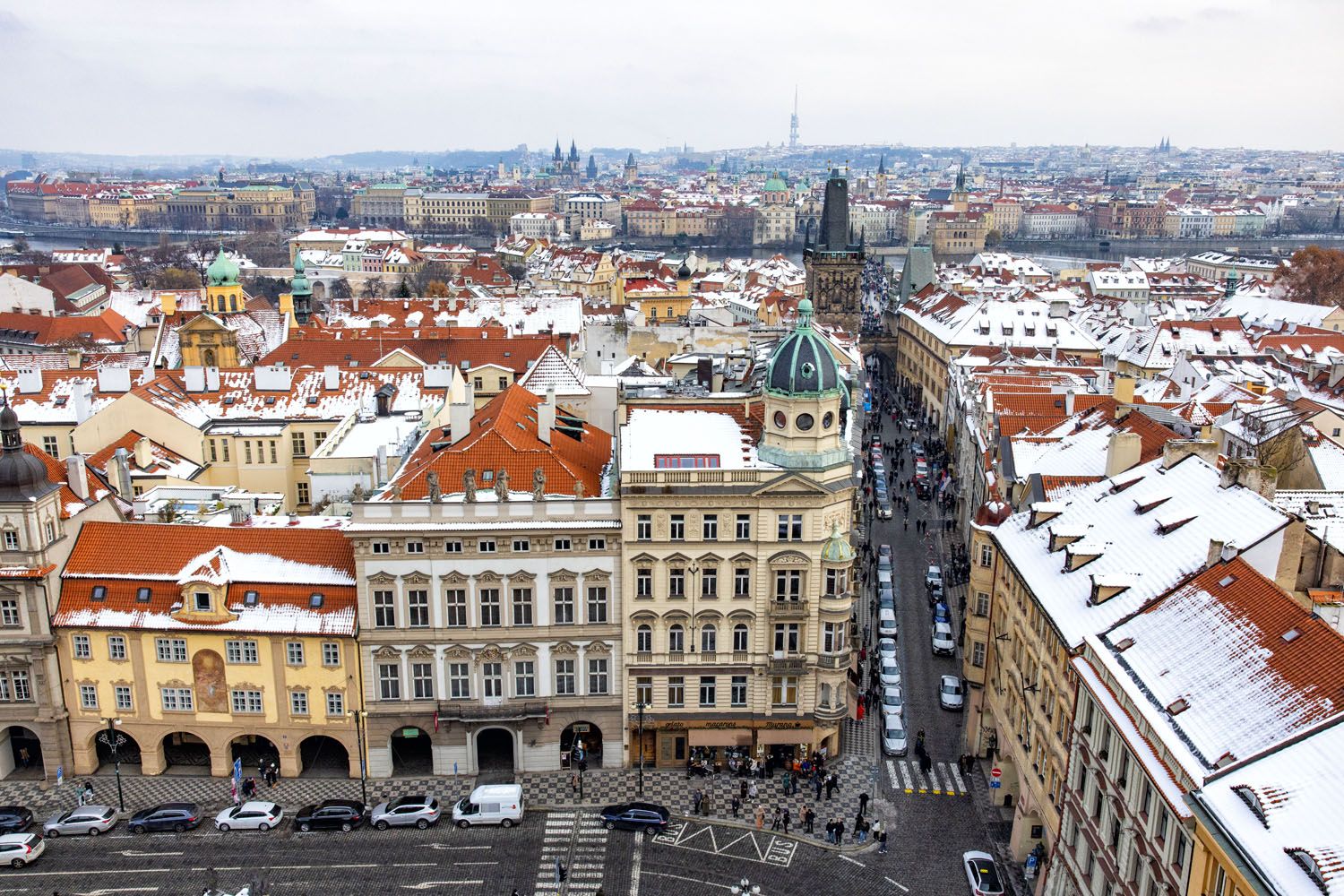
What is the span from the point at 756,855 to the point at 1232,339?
317ft

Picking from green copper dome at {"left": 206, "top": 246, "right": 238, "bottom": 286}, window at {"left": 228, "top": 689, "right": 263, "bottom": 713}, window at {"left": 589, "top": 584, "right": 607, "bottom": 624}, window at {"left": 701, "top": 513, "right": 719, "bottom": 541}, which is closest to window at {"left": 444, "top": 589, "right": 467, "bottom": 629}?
window at {"left": 589, "top": 584, "right": 607, "bottom": 624}

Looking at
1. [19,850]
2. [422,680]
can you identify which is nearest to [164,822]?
[19,850]

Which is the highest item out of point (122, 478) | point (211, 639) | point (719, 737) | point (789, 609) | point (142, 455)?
point (122, 478)

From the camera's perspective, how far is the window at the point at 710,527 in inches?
2119

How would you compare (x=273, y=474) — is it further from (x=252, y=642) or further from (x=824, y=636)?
(x=824, y=636)

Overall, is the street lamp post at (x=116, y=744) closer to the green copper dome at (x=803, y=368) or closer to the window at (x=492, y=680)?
the window at (x=492, y=680)

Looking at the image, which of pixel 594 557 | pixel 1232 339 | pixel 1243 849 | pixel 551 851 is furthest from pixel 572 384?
pixel 1232 339

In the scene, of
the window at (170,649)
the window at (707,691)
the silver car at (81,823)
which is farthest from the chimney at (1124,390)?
the silver car at (81,823)

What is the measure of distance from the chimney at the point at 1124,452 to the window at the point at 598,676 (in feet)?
89.7

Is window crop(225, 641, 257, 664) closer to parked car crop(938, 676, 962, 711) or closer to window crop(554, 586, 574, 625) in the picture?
window crop(554, 586, 574, 625)

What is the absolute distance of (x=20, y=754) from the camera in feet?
188

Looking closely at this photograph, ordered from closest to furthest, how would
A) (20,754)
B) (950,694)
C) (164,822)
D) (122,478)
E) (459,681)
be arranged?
(164,822)
(459,681)
(20,754)
(950,694)
(122,478)

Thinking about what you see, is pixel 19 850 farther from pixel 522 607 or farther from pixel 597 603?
pixel 597 603

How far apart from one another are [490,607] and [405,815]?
32.2 feet
